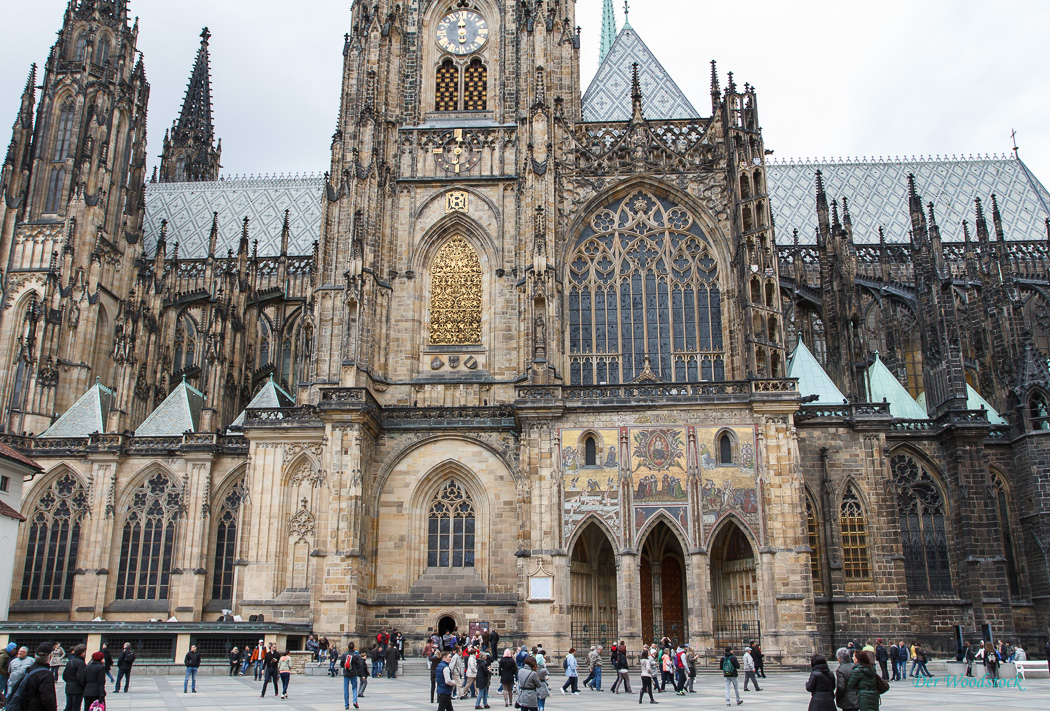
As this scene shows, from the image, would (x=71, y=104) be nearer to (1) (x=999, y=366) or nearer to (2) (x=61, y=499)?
(2) (x=61, y=499)

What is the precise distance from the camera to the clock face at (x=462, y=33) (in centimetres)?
3791

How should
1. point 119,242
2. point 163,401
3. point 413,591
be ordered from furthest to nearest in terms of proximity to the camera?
point 119,242 → point 163,401 → point 413,591

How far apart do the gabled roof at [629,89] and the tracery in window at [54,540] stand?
26680mm

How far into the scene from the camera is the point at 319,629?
28500mm

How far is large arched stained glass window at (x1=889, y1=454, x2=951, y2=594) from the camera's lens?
3347 cm

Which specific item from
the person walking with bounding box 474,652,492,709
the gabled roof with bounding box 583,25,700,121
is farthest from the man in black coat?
the gabled roof with bounding box 583,25,700,121

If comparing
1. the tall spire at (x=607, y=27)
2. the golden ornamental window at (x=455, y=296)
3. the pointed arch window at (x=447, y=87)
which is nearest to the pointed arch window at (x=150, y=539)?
the golden ornamental window at (x=455, y=296)

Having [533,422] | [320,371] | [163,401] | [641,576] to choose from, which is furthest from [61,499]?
[641,576]

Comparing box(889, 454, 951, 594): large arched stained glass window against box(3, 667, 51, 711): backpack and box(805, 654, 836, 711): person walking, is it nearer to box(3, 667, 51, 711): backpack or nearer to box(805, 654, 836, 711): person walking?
box(805, 654, 836, 711): person walking

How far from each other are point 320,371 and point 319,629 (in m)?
9.16

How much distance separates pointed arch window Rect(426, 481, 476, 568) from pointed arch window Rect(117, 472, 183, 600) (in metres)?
11.4

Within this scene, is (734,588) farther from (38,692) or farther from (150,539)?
(38,692)

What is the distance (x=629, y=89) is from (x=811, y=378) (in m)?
14.7

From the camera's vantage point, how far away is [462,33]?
38.1 meters
